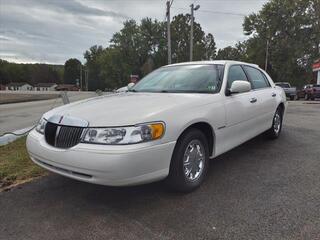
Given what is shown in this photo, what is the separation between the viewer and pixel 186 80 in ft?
14.9

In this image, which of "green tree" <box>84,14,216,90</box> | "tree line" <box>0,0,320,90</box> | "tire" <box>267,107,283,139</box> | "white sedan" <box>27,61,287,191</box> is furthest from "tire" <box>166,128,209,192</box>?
"green tree" <box>84,14,216,90</box>

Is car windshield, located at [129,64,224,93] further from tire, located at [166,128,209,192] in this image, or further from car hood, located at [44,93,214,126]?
tire, located at [166,128,209,192]

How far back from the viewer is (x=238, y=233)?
2.78 meters

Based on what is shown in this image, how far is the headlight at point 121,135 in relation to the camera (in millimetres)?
3000

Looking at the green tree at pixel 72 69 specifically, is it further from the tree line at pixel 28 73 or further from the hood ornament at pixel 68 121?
the hood ornament at pixel 68 121

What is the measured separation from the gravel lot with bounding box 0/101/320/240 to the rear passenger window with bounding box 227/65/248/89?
126cm

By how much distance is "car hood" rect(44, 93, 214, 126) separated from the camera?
3109 mm

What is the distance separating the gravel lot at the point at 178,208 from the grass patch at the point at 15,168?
0.90 feet

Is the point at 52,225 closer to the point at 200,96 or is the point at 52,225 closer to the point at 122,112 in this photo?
the point at 122,112

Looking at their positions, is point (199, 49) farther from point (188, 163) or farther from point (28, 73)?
point (28, 73)

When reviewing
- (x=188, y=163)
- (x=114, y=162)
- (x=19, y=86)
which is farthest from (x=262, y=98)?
(x=19, y=86)

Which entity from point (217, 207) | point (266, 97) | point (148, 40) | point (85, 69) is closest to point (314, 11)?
point (148, 40)

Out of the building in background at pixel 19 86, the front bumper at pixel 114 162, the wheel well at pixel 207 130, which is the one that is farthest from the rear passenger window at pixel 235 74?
the building in background at pixel 19 86

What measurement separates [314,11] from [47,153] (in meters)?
51.3
